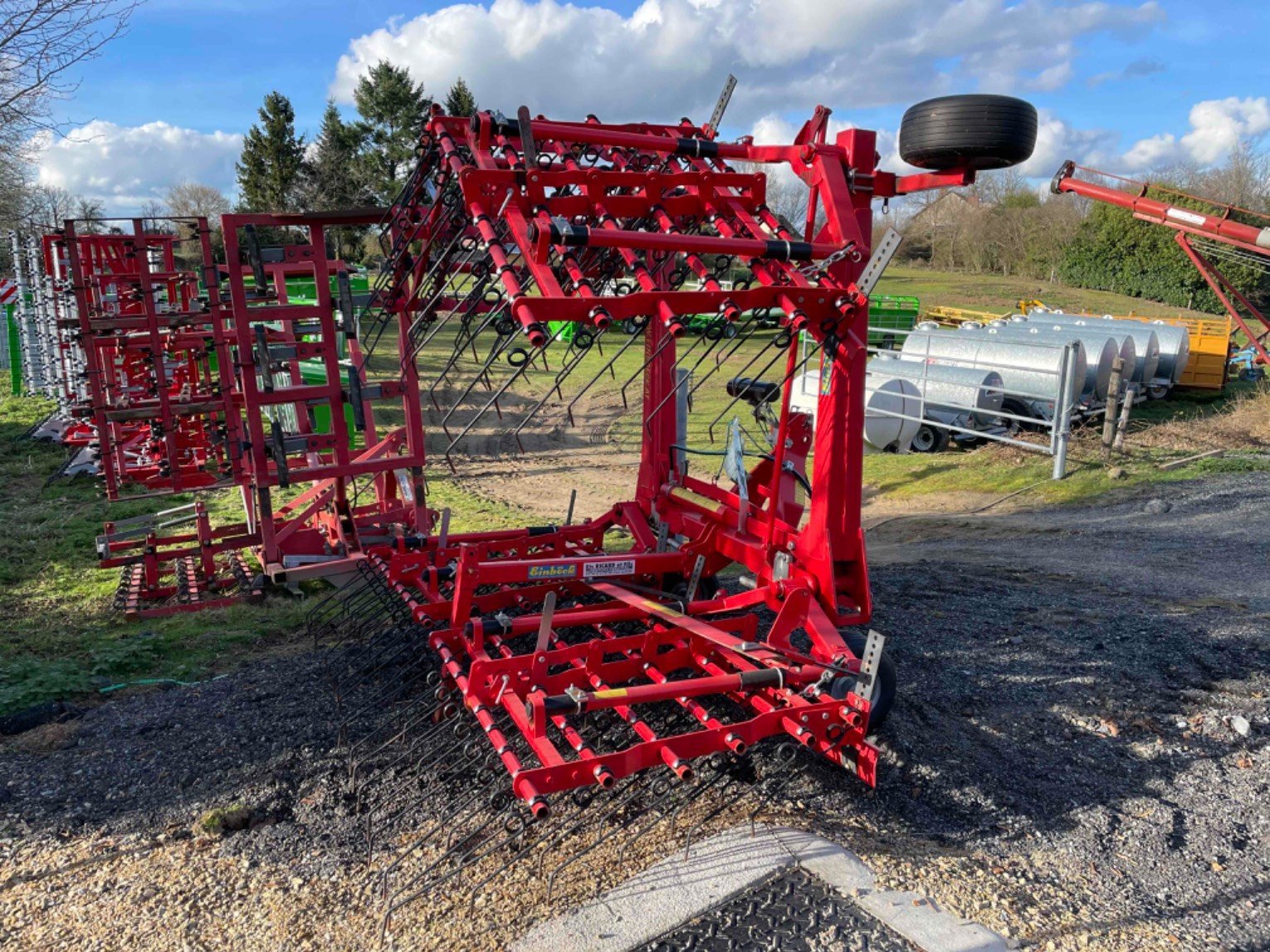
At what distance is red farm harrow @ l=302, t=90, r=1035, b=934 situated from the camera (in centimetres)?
388

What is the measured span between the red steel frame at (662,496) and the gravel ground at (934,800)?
546 mm

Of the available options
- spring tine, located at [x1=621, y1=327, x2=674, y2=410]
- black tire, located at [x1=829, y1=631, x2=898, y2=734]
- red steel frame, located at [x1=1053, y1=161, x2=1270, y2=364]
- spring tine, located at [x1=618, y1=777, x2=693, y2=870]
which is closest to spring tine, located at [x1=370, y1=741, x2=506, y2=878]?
spring tine, located at [x1=618, y1=777, x2=693, y2=870]

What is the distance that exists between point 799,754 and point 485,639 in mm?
Answer: 1644

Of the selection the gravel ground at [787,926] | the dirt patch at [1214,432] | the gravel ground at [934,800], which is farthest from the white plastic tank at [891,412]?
the gravel ground at [787,926]

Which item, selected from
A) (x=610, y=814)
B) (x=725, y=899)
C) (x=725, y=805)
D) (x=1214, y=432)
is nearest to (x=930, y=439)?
(x=1214, y=432)

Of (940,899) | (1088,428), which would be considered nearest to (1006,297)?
(1088,428)

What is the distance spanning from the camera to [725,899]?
11.1ft

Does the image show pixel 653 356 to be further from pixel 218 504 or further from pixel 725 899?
pixel 218 504

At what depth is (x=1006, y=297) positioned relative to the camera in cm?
3622

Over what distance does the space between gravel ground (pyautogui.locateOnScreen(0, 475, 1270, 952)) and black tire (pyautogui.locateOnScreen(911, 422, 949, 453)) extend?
23.2 feet

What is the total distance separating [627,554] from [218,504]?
6851mm

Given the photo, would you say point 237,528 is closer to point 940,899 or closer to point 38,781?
point 38,781

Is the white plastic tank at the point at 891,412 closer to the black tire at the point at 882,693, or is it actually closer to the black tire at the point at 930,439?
the black tire at the point at 930,439

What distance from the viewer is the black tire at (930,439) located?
13.5 metres
